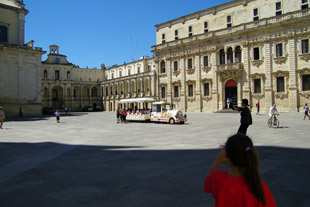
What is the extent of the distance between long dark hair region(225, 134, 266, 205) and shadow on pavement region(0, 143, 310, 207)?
104 inches

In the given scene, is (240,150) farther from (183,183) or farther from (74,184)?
(74,184)

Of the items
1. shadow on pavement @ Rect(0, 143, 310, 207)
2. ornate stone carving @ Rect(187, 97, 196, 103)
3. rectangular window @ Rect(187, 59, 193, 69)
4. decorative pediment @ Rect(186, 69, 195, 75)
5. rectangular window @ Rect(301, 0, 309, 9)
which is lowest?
shadow on pavement @ Rect(0, 143, 310, 207)

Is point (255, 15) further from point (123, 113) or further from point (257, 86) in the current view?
point (123, 113)

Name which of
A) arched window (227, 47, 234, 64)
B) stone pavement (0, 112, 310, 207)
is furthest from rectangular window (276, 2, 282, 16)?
stone pavement (0, 112, 310, 207)

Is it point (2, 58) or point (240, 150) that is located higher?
point (2, 58)

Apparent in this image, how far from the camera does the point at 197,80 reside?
144 ft

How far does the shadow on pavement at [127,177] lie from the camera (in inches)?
187

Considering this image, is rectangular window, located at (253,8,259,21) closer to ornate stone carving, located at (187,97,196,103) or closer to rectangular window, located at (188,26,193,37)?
rectangular window, located at (188,26,193,37)

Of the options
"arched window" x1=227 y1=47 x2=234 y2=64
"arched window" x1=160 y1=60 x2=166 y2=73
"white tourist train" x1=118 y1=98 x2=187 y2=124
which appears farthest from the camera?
"arched window" x1=160 y1=60 x2=166 y2=73

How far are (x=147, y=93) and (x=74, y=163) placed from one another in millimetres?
50148

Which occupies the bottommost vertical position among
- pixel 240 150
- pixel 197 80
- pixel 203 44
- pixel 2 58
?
pixel 240 150

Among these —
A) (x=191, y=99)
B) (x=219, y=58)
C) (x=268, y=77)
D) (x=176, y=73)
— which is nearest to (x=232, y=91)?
(x=219, y=58)

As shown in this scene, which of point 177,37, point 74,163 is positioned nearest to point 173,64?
point 177,37

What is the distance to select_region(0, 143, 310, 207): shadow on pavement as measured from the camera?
15.5 ft
